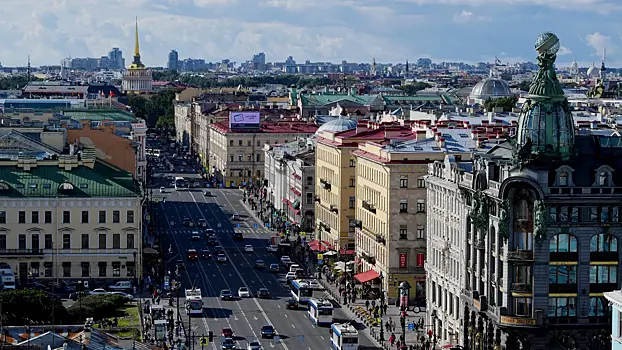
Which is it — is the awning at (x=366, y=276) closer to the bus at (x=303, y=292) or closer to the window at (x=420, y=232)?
the window at (x=420, y=232)

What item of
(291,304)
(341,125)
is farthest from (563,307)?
(341,125)

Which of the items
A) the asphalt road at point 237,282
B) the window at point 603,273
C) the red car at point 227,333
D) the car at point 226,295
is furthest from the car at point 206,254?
the window at point 603,273

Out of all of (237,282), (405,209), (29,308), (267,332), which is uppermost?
(405,209)

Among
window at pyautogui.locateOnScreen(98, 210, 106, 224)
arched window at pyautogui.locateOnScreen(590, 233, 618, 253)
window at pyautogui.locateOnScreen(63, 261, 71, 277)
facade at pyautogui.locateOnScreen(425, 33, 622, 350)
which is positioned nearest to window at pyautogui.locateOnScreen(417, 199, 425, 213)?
window at pyautogui.locateOnScreen(98, 210, 106, 224)

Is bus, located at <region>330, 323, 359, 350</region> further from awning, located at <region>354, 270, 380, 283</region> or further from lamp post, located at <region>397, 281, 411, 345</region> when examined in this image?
awning, located at <region>354, 270, 380, 283</region>

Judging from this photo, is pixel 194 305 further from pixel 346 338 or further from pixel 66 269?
pixel 346 338


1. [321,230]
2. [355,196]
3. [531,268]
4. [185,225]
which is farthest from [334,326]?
[185,225]
